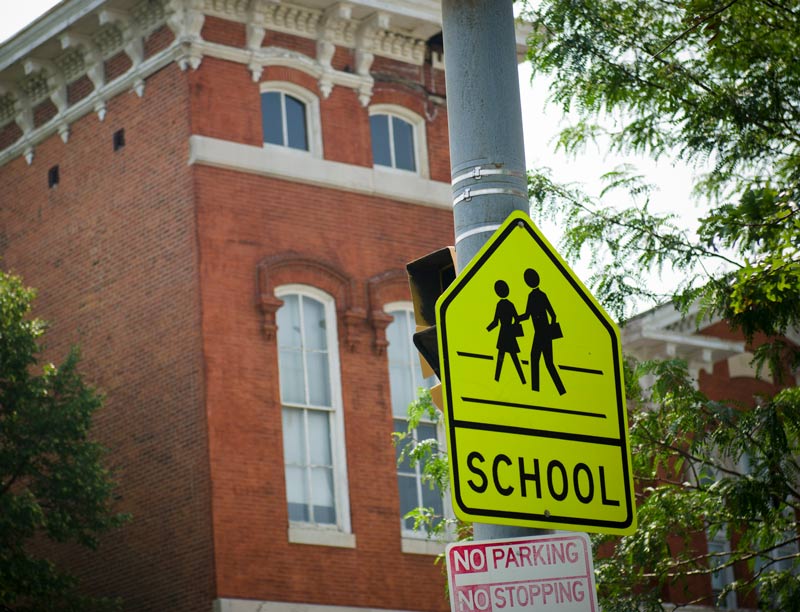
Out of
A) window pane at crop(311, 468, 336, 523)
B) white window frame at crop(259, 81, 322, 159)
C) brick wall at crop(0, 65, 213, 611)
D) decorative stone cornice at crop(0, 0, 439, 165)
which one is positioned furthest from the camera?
white window frame at crop(259, 81, 322, 159)

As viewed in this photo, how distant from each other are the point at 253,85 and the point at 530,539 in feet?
59.7

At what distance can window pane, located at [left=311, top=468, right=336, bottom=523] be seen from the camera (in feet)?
71.3

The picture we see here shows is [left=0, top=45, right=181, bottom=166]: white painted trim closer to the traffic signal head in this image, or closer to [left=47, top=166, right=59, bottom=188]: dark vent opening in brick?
[left=47, top=166, right=59, bottom=188]: dark vent opening in brick

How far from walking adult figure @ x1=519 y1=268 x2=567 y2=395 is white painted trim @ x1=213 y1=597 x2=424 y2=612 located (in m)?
15.1

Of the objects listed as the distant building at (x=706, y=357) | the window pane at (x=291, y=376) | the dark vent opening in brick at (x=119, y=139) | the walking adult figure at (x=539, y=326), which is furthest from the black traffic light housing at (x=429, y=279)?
the distant building at (x=706, y=357)

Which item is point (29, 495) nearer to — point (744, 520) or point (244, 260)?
point (244, 260)

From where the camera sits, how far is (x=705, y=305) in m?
12.4

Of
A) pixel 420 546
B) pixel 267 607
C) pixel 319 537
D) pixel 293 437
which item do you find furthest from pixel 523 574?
pixel 420 546

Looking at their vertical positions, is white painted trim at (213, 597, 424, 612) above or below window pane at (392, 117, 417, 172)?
below

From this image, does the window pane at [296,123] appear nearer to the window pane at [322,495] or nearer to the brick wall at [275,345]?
the brick wall at [275,345]

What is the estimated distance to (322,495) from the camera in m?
21.8

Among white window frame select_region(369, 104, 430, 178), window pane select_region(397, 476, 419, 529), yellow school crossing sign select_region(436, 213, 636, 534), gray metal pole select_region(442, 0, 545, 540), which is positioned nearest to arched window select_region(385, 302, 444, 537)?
window pane select_region(397, 476, 419, 529)

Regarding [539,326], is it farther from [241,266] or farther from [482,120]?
[241,266]

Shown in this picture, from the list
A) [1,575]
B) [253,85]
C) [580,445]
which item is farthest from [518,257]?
[253,85]
